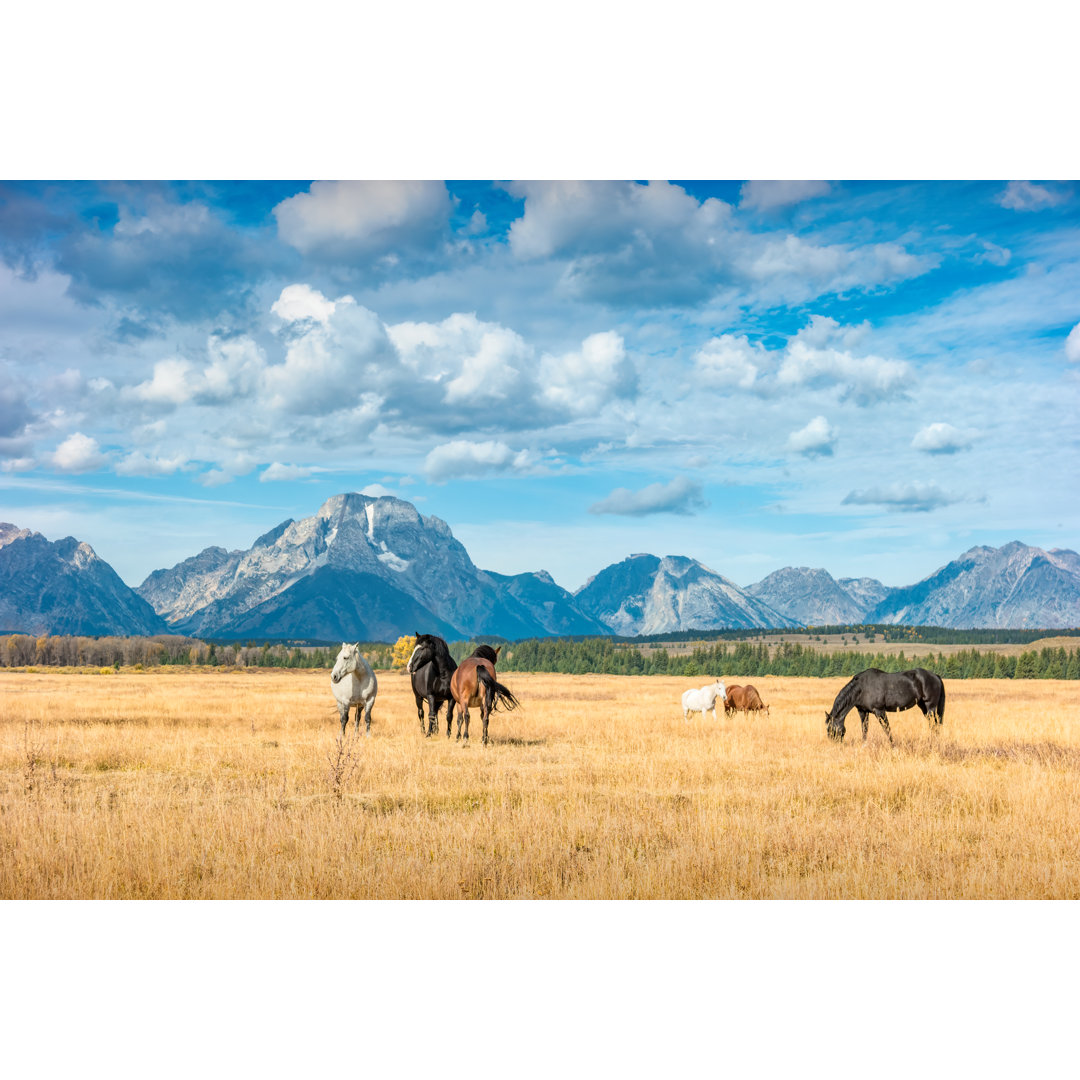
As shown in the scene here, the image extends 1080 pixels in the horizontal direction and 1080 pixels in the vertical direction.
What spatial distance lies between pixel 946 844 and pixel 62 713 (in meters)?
28.2

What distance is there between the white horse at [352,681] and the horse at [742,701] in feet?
50.4

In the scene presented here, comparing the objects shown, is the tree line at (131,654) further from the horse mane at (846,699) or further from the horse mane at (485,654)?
the horse mane at (846,699)

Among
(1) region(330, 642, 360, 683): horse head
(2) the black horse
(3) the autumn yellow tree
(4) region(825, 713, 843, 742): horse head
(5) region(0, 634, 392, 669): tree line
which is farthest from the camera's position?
(5) region(0, 634, 392, 669): tree line

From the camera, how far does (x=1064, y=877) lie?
8094mm

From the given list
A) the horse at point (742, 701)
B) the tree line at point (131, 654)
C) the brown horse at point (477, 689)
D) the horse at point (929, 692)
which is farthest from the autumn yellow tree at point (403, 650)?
the horse at point (929, 692)

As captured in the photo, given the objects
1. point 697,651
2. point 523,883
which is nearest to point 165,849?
point 523,883

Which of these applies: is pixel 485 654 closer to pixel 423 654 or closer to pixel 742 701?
pixel 423 654

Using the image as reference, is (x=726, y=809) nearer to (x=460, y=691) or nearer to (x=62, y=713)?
(x=460, y=691)

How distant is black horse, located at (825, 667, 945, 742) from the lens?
18.1m

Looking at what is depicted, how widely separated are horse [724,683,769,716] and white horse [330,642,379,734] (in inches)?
605

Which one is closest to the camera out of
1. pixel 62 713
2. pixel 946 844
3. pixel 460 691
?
pixel 946 844

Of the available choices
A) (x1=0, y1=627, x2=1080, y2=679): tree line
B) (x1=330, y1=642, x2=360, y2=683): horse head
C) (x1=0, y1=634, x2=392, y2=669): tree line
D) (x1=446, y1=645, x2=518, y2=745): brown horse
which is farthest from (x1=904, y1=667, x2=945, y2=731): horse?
(x1=0, y1=634, x2=392, y2=669): tree line

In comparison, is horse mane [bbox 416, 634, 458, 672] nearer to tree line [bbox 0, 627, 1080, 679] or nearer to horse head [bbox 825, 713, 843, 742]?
horse head [bbox 825, 713, 843, 742]

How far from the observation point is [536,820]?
9.55 metres
